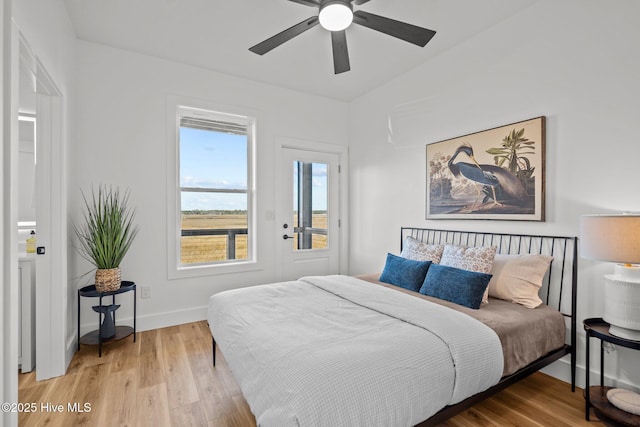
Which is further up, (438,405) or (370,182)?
(370,182)

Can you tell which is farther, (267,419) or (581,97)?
(581,97)

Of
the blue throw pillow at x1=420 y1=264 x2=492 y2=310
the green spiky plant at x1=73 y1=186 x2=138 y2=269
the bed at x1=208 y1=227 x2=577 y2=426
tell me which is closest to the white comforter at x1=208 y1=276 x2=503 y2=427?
the bed at x1=208 y1=227 x2=577 y2=426

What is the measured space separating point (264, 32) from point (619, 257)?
10.1 feet

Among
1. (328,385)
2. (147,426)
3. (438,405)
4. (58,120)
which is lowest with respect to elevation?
(147,426)

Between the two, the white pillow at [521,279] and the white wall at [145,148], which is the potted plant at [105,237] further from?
the white pillow at [521,279]

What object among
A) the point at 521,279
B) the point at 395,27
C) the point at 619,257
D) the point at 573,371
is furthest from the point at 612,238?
the point at 395,27

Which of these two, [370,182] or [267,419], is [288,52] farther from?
[267,419]

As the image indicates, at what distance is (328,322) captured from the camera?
190cm

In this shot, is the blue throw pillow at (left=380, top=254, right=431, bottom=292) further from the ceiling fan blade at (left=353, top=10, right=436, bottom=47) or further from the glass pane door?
the ceiling fan blade at (left=353, top=10, right=436, bottom=47)

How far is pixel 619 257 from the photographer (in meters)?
1.78

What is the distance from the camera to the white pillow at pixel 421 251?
2979 millimetres

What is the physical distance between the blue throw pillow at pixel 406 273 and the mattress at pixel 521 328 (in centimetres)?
37

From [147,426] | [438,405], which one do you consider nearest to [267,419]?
[438,405]

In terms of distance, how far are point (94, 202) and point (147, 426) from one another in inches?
84.4
